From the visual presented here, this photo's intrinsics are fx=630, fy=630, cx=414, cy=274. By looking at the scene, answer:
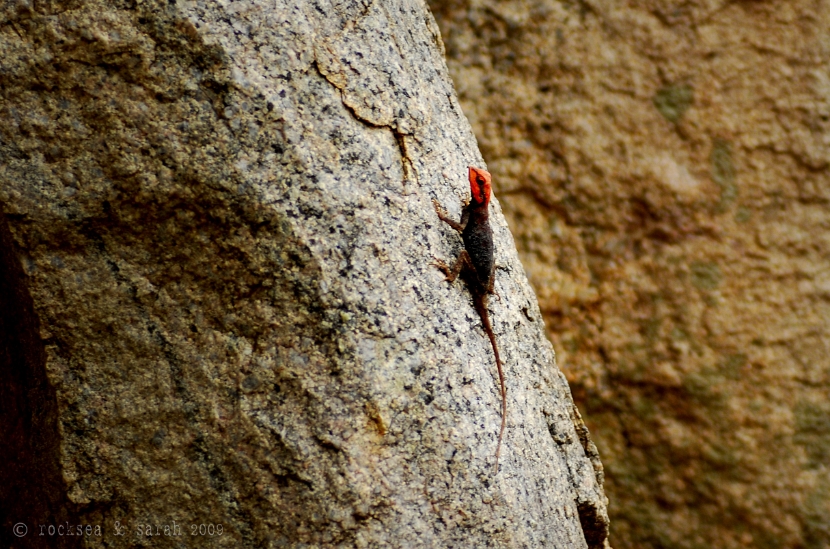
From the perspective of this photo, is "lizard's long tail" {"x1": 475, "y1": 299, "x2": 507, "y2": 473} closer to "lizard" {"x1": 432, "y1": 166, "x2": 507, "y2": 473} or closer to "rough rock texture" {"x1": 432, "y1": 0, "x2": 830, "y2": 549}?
"lizard" {"x1": 432, "y1": 166, "x2": 507, "y2": 473}

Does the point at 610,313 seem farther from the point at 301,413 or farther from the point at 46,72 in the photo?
the point at 46,72

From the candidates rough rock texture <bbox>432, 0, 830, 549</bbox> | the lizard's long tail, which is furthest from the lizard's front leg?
rough rock texture <bbox>432, 0, 830, 549</bbox>

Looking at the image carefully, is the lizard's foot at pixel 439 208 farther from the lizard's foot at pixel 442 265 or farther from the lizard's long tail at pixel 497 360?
the lizard's long tail at pixel 497 360

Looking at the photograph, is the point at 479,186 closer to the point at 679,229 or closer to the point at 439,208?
the point at 439,208

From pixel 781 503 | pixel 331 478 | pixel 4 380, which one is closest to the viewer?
pixel 331 478

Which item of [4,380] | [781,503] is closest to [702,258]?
[781,503]

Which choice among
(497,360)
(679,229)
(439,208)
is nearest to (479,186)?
(439,208)

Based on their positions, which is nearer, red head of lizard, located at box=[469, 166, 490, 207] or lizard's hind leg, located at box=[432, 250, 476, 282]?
lizard's hind leg, located at box=[432, 250, 476, 282]

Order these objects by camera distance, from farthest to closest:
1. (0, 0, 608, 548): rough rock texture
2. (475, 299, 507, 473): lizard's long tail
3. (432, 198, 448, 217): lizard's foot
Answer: (432, 198, 448, 217): lizard's foot < (475, 299, 507, 473): lizard's long tail < (0, 0, 608, 548): rough rock texture
